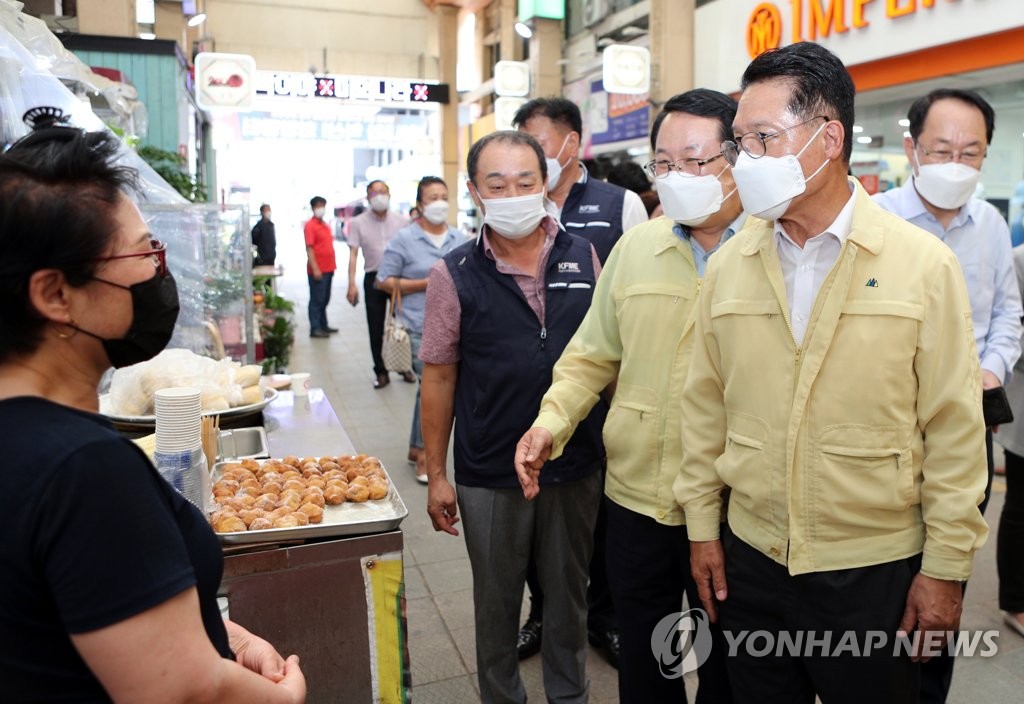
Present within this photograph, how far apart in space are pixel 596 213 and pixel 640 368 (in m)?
1.33

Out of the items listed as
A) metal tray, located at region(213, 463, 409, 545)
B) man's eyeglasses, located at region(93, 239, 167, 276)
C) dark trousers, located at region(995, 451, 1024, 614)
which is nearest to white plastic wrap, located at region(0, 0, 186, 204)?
metal tray, located at region(213, 463, 409, 545)

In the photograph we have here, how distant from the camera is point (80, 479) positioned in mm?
968

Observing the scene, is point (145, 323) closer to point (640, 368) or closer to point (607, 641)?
point (640, 368)

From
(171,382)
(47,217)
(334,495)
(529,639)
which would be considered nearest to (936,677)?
(529,639)

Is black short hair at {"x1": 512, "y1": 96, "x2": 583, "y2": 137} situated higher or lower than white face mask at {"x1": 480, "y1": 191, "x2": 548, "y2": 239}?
higher

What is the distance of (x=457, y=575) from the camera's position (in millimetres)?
3768

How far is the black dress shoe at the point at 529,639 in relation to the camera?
3.08 m

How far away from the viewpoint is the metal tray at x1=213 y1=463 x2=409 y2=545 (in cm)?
194

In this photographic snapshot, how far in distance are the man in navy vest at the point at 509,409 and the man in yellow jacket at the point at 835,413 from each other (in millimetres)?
738

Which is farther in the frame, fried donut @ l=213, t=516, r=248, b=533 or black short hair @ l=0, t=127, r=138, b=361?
fried donut @ l=213, t=516, r=248, b=533

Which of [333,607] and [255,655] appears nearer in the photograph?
[255,655]

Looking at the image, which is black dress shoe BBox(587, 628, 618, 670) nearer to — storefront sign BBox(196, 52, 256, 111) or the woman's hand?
the woman's hand

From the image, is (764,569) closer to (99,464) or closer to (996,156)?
(99,464)

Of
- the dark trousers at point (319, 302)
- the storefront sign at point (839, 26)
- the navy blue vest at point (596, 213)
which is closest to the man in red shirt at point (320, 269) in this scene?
the dark trousers at point (319, 302)
